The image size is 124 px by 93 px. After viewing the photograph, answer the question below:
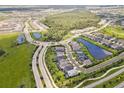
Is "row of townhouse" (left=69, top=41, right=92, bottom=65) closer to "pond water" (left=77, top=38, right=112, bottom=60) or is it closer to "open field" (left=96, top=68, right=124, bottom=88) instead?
"pond water" (left=77, top=38, right=112, bottom=60)

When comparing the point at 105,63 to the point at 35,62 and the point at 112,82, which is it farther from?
the point at 35,62

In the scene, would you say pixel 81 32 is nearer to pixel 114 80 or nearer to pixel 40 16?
pixel 40 16

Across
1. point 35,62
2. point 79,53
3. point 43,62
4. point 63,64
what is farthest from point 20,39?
point 79,53

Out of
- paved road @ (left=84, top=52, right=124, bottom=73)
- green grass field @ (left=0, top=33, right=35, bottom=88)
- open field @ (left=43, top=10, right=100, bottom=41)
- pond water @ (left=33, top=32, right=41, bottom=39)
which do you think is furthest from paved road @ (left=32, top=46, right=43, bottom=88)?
paved road @ (left=84, top=52, right=124, bottom=73)

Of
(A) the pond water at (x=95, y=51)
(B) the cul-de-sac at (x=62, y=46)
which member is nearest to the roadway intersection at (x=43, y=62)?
(B) the cul-de-sac at (x=62, y=46)
